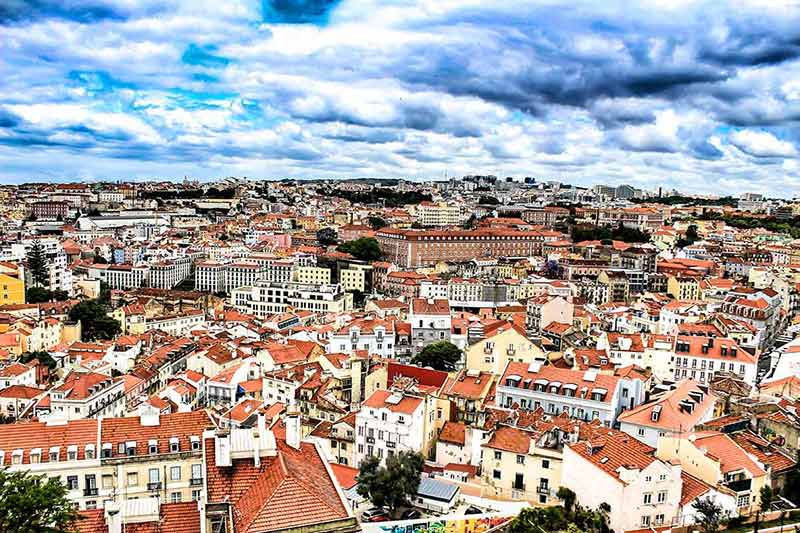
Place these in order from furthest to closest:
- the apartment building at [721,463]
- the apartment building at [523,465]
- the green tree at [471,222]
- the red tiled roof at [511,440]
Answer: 1. the green tree at [471,222]
2. the red tiled roof at [511,440]
3. the apartment building at [523,465]
4. the apartment building at [721,463]

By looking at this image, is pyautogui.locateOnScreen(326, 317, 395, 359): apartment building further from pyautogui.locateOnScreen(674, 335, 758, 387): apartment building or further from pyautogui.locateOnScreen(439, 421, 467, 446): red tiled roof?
pyautogui.locateOnScreen(674, 335, 758, 387): apartment building

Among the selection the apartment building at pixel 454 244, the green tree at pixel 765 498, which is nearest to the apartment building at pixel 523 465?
→ the green tree at pixel 765 498

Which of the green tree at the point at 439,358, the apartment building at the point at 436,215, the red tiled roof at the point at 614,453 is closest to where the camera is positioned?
the red tiled roof at the point at 614,453

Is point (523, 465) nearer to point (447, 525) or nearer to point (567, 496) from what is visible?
point (567, 496)

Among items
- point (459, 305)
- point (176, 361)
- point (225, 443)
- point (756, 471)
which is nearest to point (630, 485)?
point (756, 471)

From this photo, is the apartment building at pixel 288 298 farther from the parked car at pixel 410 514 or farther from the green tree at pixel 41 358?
the parked car at pixel 410 514

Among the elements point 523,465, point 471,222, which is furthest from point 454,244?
point 523,465

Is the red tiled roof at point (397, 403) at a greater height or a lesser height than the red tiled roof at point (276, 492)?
lesser

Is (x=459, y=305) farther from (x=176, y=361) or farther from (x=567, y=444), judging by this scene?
(x=567, y=444)
